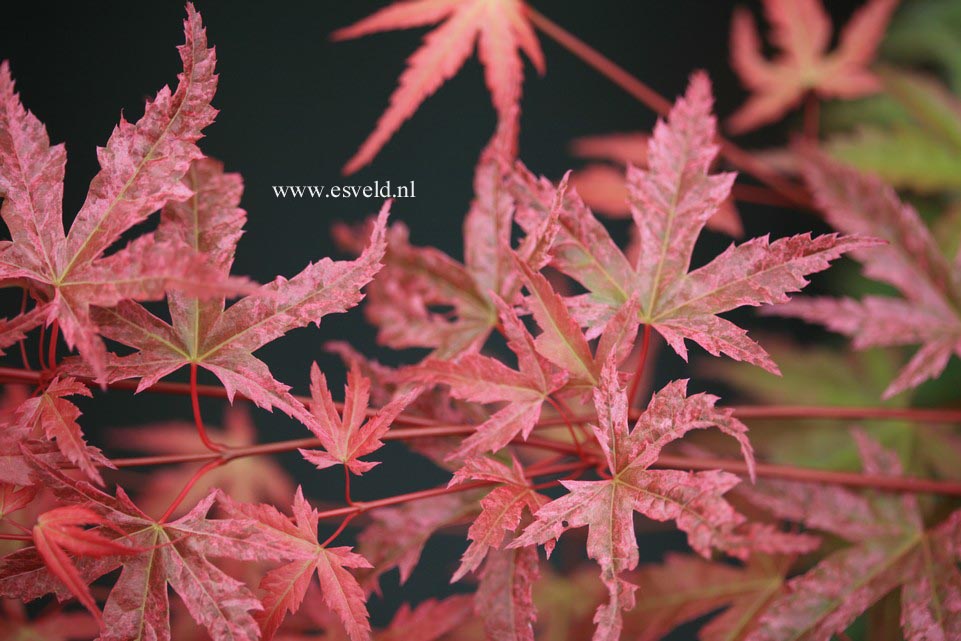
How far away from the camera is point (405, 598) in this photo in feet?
2.73

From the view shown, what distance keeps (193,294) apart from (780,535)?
1.27 feet

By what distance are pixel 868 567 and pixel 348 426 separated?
1.39ft

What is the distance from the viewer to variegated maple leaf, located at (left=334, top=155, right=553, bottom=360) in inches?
20.1

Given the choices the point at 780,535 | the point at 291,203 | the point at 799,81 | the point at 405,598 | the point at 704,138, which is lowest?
the point at 405,598

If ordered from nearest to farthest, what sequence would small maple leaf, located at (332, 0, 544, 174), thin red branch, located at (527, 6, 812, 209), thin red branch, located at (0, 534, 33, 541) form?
thin red branch, located at (0, 534, 33, 541) → small maple leaf, located at (332, 0, 544, 174) → thin red branch, located at (527, 6, 812, 209)

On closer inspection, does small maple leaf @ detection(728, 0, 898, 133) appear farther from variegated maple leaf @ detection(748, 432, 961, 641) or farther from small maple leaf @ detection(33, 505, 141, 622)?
small maple leaf @ detection(33, 505, 141, 622)

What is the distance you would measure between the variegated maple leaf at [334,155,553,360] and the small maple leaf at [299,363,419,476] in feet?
0.49

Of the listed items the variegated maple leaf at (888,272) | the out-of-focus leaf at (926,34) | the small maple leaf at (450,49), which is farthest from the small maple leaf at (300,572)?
the out-of-focus leaf at (926,34)

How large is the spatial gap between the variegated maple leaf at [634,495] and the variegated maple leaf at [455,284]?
0.17m

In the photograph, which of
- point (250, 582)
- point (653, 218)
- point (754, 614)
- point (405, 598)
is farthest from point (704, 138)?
point (405, 598)

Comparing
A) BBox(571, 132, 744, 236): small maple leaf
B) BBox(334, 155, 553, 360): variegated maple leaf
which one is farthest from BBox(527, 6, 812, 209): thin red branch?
BBox(334, 155, 553, 360): variegated maple leaf

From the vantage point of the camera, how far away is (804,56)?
0.75 m

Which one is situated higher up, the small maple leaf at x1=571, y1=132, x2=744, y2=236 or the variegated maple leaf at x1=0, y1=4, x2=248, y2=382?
the small maple leaf at x1=571, y1=132, x2=744, y2=236

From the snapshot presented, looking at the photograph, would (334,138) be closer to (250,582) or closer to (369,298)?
(369,298)
